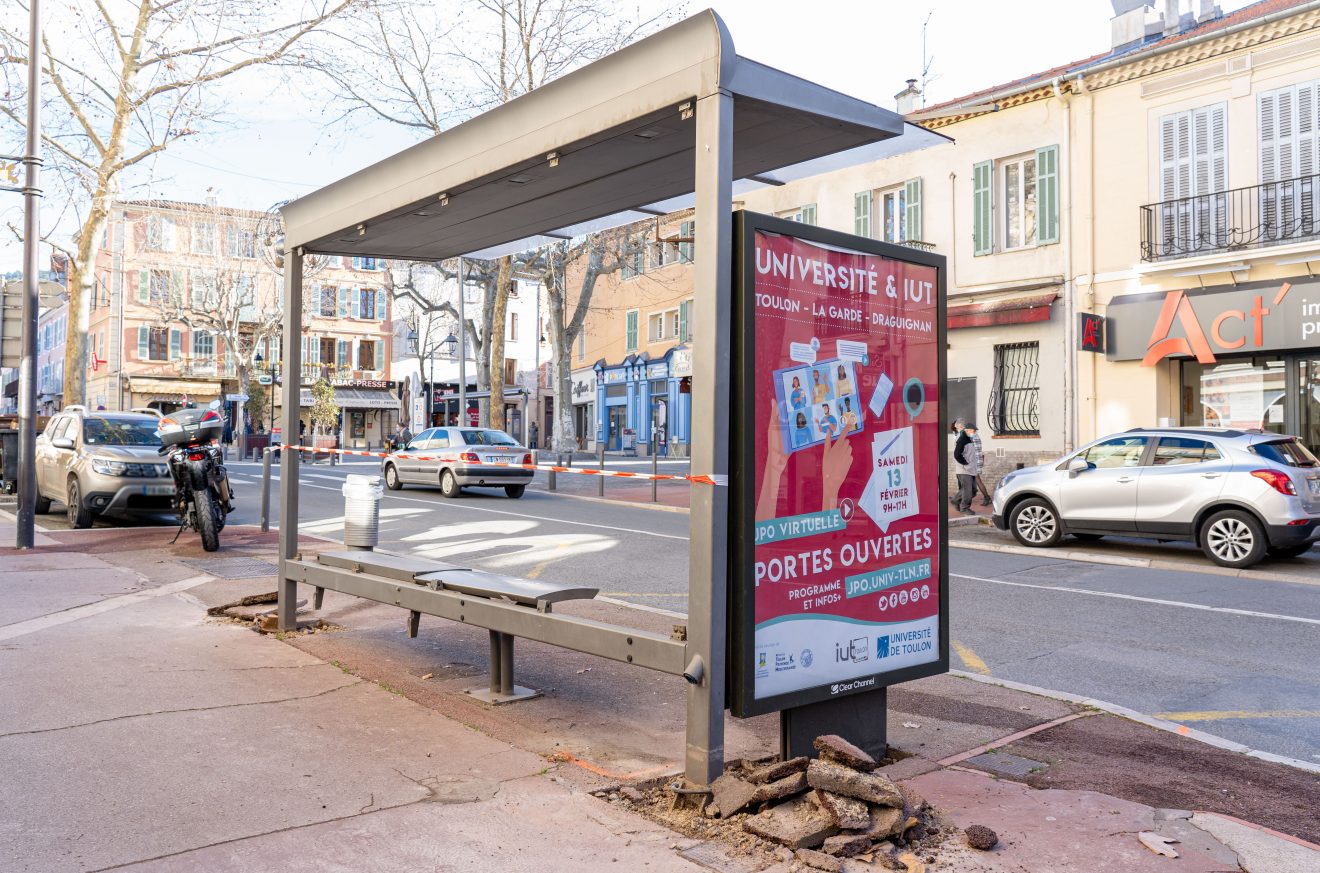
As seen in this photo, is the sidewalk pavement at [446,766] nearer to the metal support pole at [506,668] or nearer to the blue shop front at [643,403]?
the metal support pole at [506,668]

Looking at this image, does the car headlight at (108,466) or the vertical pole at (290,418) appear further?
the car headlight at (108,466)

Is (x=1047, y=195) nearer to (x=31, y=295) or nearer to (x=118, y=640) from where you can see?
(x=31, y=295)

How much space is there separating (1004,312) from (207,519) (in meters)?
16.1

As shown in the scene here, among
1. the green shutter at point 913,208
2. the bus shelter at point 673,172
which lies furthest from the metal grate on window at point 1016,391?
the bus shelter at point 673,172

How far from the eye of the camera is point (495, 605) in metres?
5.11

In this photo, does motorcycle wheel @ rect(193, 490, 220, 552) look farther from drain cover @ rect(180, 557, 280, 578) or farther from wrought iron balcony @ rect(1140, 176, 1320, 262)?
wrought iron balcony @ rect(1140, 176, 1320, 262)

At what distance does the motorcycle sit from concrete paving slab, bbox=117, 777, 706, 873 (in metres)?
8.58

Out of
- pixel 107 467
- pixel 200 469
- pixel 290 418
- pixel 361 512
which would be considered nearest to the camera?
pixel 290 418

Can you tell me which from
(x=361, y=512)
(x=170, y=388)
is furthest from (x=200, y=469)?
(x=170, y=388)

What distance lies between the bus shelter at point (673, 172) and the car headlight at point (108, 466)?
7.98 metres

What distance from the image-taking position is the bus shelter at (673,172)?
391 centimetres

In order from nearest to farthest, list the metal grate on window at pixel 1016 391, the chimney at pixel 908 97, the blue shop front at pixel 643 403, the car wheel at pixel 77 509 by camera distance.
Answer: the car wheel at pixel 77 509 → the metal grate on window at pixel 1016 391 → the chimney at pixel 908 97 → the blue shop front at pixel 643 403

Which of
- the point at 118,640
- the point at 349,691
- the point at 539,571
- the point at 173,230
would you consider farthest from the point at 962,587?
the point at 173,230

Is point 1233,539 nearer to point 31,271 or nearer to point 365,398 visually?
point 31,271
